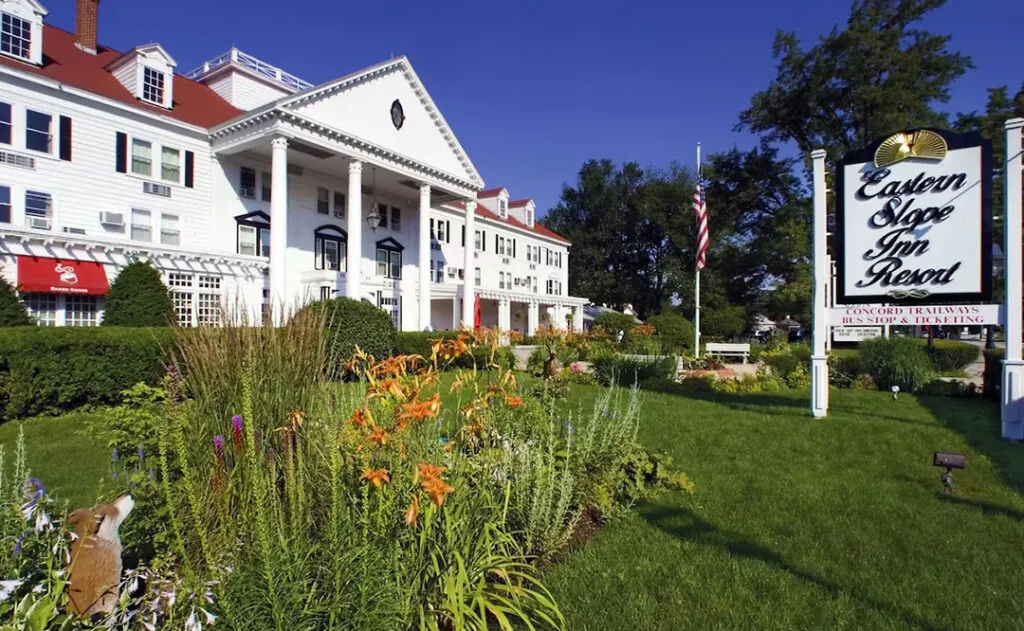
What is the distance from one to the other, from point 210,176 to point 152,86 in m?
3.65

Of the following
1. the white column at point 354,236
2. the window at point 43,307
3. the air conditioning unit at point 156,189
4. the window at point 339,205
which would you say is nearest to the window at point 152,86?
the air conditioning unit at point 156,189

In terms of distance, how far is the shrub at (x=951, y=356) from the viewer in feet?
55.3

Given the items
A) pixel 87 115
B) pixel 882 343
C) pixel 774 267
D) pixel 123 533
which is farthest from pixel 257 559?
pixel 774 267

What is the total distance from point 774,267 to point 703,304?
7522 millimetres

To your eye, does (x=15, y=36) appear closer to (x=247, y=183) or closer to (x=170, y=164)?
(x=170, y=164)

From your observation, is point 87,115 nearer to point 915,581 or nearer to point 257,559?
point 257,559

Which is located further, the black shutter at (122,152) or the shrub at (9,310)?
the black shutter at (122,152)

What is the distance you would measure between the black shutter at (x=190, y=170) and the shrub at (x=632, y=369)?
16.9 metres

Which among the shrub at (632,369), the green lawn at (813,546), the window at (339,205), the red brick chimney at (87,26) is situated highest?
the red brick chimney at (87,26)

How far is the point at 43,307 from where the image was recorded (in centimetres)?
1608

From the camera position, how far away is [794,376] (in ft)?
44.6

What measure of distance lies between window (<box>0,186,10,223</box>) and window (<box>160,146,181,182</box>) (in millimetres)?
4529

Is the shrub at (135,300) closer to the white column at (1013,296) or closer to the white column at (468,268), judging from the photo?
the white column at (468,268)

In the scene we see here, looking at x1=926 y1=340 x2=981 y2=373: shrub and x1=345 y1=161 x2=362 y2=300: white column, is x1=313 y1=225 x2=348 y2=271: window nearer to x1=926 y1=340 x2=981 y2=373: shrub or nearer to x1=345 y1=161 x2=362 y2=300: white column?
x1=345 y1=161 x2=362 y2=300: white column
